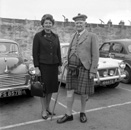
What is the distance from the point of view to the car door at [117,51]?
7132mm

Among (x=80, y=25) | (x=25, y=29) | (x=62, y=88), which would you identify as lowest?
(x=62, y=88)

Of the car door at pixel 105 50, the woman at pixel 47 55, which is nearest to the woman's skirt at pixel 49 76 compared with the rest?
the woman at pixel 47 55

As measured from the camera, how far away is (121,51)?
722cm

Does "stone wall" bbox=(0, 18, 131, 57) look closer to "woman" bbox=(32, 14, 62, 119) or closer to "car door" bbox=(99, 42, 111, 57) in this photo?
"car door" bbox=(99, 42, 111, 57)

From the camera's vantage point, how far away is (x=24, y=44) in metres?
10.1

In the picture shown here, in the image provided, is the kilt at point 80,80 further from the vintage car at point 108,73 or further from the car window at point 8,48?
the car window at point 8,48

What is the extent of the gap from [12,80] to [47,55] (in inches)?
57.9

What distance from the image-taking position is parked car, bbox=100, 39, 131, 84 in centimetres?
683

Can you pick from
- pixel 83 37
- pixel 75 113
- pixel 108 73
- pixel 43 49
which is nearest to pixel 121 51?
pixel 108 73

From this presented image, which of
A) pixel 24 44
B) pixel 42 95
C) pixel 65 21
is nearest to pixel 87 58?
pixel 42 95

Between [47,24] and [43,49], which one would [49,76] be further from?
[47,24]

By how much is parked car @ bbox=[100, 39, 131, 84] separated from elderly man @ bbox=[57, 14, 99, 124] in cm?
370

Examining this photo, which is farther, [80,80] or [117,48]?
[117,48]

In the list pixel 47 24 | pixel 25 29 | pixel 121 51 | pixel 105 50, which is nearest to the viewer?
pixel 47 24
